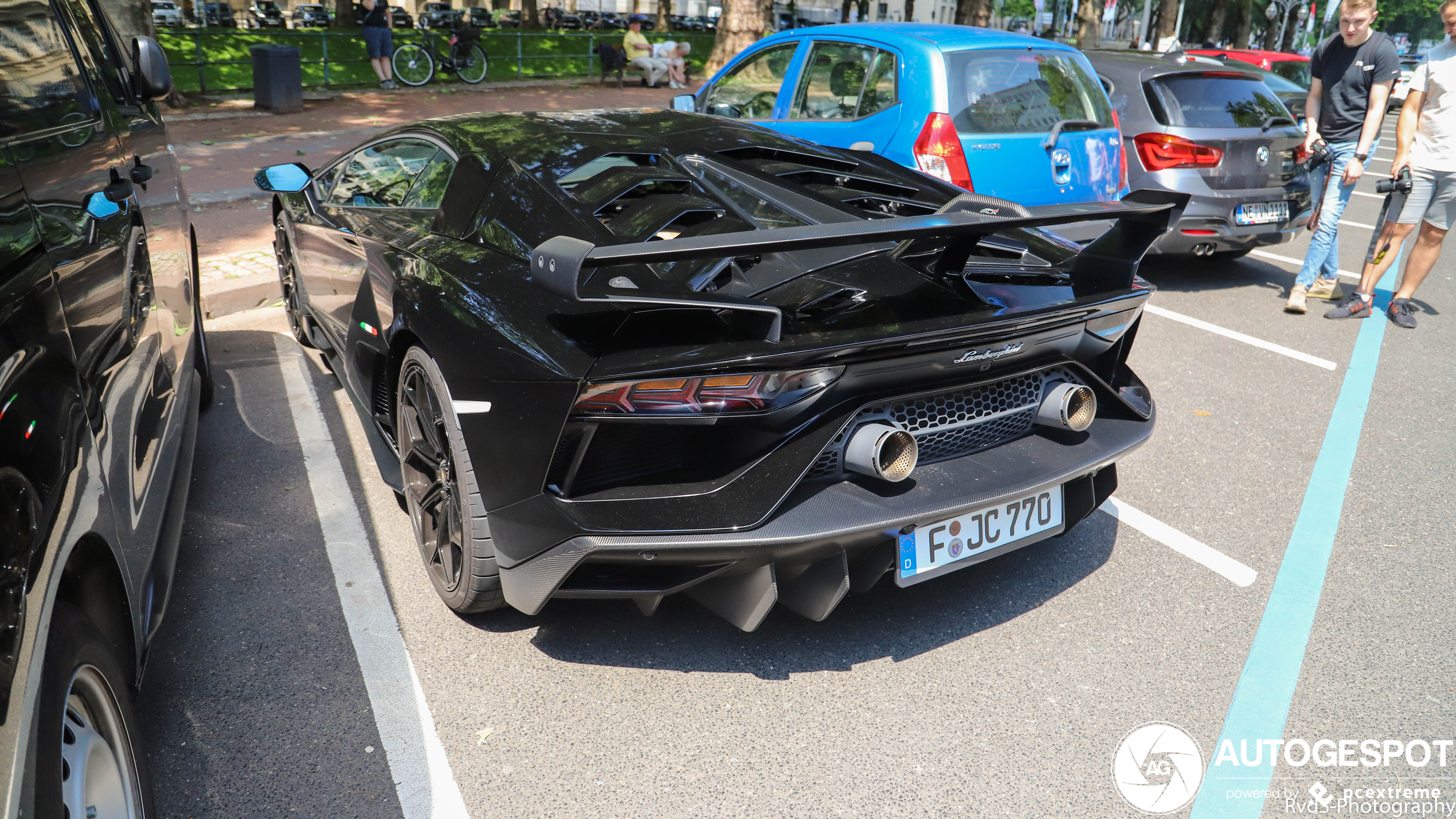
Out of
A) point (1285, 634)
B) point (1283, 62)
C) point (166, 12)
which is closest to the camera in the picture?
point (1285, 634)

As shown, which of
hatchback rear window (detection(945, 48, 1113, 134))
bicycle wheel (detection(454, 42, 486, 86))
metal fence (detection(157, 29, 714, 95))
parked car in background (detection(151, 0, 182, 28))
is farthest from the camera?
parked car in background (detection(151, 0, 182, 28))

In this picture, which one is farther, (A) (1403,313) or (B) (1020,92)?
(A) (1403,313)

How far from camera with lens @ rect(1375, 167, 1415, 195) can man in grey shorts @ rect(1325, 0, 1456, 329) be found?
0.07 ft

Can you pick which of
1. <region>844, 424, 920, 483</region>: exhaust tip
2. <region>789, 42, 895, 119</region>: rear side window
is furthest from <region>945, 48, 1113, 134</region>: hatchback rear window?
<region>844, 424, 920, 483</region>: exhaust tip

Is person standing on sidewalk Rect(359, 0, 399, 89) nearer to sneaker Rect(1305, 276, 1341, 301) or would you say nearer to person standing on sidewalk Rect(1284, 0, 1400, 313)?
person standing on sidewalk Rect(1284, 0, 1400, 313)

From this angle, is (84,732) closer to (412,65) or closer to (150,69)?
(150,69)

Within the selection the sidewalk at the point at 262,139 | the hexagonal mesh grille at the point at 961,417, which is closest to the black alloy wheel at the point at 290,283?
the sidewalk at the point at 262,139

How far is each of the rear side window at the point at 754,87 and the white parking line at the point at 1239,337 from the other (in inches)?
111

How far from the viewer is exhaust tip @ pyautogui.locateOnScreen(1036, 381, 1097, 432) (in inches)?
106

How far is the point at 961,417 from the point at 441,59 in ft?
61.2

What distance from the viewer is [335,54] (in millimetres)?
17188

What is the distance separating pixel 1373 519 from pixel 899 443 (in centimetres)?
252

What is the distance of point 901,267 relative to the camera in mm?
2615

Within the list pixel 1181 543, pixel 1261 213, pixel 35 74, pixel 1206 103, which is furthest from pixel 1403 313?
pixel 35 74
